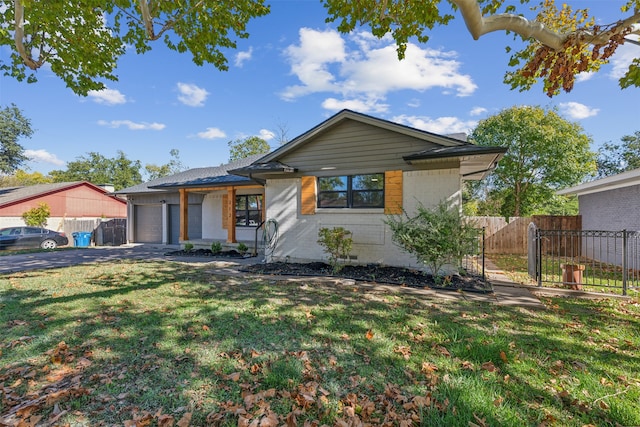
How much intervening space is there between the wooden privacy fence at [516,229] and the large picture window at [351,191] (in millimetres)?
9001

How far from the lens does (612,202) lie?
11.5 metres

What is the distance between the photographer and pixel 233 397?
262cm

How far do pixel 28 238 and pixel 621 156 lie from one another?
52.9 m

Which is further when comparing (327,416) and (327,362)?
(327,362)

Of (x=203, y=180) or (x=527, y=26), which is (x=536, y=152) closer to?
(x=527, y=26)

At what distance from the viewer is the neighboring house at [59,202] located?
Answer: 21438mm

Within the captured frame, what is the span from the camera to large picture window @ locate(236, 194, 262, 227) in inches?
560

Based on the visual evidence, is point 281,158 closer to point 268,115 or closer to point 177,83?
point 177,83

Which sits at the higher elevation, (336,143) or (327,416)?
(336,143)

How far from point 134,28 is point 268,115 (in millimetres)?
20032

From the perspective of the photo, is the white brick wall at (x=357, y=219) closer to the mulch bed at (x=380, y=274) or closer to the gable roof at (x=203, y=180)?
the mulch bed at (x=380, y=274)

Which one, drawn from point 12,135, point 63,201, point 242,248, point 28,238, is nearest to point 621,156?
point 242,248

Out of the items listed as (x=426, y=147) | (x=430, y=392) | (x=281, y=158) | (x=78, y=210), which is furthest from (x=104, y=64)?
(x=78, y=210)

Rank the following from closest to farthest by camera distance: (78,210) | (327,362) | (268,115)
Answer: (327,362) → (78,210) → (268,115)
